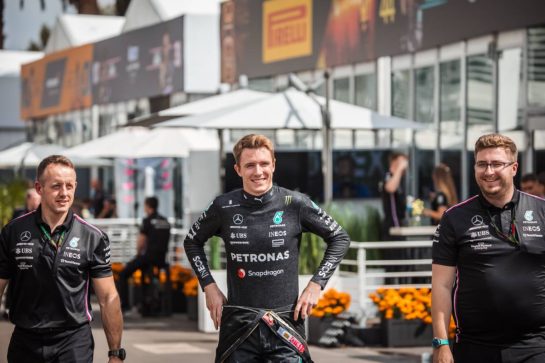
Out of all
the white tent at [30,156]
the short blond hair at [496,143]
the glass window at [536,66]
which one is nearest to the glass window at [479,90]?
the glass window at [536,66]

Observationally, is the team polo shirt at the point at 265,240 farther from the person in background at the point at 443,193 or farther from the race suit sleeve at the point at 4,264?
the person in background at the point at 443,193

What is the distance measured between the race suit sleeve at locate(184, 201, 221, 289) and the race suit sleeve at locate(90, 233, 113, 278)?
47 centimetres

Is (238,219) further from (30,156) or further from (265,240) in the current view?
(30,156)

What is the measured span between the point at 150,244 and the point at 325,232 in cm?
1150

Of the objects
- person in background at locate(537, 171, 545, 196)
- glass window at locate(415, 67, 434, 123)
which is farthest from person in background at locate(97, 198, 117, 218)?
person in background at locate(537, 171, 545, 196)

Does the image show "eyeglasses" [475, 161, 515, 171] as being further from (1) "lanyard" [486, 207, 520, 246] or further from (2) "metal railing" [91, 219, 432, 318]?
(2) "metal railing" [91, 219, 432, 318]

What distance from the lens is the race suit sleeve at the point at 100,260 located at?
675cm

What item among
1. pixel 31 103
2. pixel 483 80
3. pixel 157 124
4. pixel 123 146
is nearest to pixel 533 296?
pixel 157 124

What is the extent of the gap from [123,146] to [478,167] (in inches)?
675

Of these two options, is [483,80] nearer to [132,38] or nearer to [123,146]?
[123,146]

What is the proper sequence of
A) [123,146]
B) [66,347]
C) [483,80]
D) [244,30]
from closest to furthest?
[66,347]
[483,80]
[123,146]
[244,30]

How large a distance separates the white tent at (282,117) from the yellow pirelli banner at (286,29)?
7455 millimetres

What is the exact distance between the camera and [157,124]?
57.3ft

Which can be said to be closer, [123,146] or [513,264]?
[513,264]
